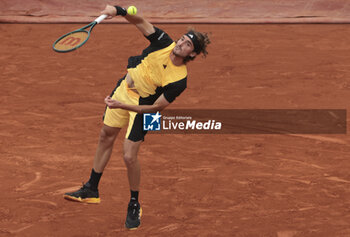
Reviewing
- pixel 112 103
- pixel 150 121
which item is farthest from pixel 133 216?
pixel 112 103

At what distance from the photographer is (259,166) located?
8.12 meters

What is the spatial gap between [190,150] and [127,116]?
2.02 m

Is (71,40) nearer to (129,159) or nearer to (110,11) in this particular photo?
(110,11)

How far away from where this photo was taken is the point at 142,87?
258 inches

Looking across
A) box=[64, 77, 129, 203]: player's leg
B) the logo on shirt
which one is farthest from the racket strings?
the logo on shirt

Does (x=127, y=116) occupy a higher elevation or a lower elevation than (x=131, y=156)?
higher

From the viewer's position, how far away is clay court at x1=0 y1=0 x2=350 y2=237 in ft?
22.6

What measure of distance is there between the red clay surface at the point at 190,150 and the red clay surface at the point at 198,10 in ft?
3.63

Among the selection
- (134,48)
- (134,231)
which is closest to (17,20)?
(134,48)

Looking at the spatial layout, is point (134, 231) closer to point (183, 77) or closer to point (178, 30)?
point (183, 77)

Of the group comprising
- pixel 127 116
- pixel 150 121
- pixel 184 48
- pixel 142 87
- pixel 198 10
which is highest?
pixel 184 48

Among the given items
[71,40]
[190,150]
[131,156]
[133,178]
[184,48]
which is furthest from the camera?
[190,150]

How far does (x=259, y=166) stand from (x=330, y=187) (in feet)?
2.98

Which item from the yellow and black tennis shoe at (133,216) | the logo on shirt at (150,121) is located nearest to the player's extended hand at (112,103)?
the logo on shirt at (150,121)
